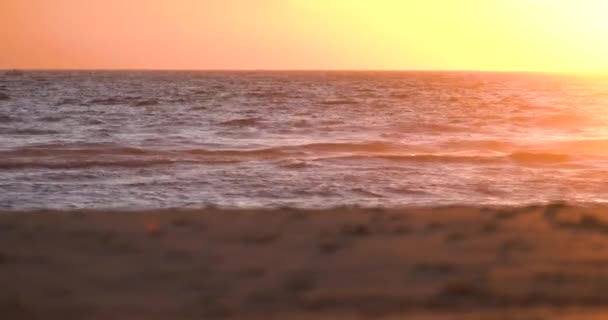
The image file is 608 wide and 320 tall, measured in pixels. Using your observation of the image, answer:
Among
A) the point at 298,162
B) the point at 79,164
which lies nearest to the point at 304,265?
the point at 298,162

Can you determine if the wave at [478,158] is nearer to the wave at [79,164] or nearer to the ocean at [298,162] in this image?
the ocean at [298,162]

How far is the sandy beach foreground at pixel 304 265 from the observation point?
471 centimetres

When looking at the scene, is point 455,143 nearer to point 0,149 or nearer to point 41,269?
point 0,149

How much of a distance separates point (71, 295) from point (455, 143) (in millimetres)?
15801

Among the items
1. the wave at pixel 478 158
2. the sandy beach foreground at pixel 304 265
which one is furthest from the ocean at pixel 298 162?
the sandy beach foreground at pixel 304 265

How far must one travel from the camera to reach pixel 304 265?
5.57 metres

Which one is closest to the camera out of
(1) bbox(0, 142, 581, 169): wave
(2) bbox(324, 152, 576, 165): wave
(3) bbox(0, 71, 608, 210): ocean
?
(3) bbox(0, 71, 608, 210): ocean

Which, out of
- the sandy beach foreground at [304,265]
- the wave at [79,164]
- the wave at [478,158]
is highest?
the sandy beach foreground at [304,265]

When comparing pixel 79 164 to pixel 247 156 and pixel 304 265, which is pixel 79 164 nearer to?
pixel 247 156

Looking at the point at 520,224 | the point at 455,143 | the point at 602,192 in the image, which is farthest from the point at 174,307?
the point at 455,143

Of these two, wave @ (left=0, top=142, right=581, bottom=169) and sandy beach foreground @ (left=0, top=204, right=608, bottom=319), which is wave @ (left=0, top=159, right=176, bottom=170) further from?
sandy beach foreground @ (left=0, top=204, right=608, bottom=319)

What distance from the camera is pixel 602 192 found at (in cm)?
1114

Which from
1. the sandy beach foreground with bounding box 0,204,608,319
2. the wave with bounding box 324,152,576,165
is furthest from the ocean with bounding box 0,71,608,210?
the sandy beach foreground with bounding box 0,204,608,319

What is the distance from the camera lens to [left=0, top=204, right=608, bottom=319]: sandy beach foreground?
15.5ft
